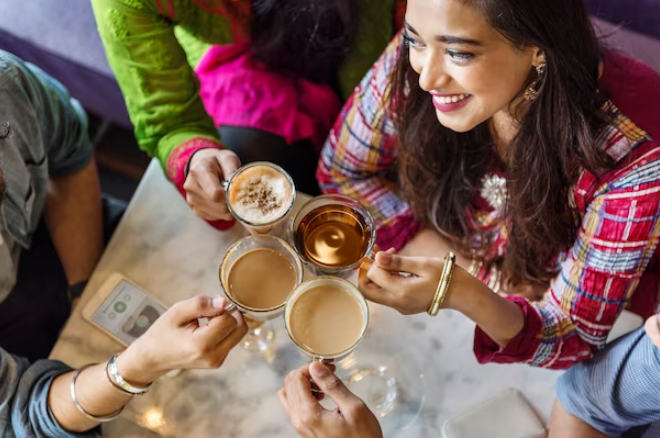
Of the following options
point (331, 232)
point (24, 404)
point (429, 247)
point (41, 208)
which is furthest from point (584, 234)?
point (41, 208)

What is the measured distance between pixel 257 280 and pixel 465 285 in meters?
0.44

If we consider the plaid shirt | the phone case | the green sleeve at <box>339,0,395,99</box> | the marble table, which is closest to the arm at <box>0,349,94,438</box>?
the marble table

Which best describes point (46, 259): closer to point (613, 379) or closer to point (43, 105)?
point (43, 105)

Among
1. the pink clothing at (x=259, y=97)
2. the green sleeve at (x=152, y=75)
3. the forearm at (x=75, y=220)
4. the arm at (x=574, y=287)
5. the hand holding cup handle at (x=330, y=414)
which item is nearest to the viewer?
the hand holding cup handle at (x=330, y=414)

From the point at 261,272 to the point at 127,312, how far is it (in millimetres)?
361

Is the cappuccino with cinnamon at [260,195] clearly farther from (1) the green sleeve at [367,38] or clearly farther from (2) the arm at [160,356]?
(1) the green sleeve at [367,38]

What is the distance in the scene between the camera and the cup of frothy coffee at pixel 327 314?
4.20ft

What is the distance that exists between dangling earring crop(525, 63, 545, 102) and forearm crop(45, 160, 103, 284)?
1203 millimetres

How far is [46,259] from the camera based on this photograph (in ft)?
5.83

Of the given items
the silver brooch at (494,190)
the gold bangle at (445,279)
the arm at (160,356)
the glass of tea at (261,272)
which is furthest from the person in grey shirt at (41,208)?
the silver brooch at (494,190)

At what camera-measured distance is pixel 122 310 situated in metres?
1.46

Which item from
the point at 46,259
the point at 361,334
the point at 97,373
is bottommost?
the point at 46,259

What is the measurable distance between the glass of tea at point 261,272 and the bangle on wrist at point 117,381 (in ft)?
0.89

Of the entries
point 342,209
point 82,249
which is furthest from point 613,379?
point 82,249
